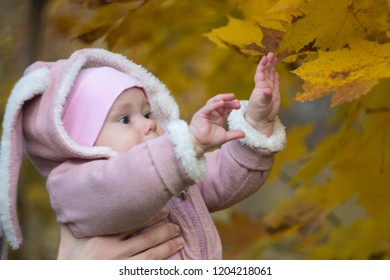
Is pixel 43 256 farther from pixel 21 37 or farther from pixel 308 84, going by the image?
pixel 308 84

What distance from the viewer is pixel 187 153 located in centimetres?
96

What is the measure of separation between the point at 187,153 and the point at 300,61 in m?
0.46

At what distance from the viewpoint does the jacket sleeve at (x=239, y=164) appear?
114 cm

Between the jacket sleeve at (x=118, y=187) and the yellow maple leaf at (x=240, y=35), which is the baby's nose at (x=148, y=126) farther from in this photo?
the yellow maple leaf at (x=240, y=35)

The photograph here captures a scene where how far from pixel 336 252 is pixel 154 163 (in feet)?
2.58

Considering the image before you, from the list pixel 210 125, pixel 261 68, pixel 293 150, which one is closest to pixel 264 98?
pixel 261 68

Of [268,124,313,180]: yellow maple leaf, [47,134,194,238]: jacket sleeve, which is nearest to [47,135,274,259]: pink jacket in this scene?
[47,134,194,238]: jacket sleeve

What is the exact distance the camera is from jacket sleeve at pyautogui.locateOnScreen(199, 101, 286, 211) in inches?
44.9

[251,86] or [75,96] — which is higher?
[75,96]

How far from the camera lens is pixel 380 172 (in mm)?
1442

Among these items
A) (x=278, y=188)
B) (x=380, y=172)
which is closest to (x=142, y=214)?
(x=380, y=172)

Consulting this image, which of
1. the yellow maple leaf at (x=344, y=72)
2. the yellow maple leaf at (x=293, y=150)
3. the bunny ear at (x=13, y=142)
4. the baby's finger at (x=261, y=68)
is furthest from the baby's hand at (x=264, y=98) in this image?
the yellow maple leaf at (x=293, y=150)

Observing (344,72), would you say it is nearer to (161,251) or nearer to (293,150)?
(161,251)

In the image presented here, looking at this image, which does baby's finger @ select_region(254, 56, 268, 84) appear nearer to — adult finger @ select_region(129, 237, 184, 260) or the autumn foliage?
the autumn foliage
